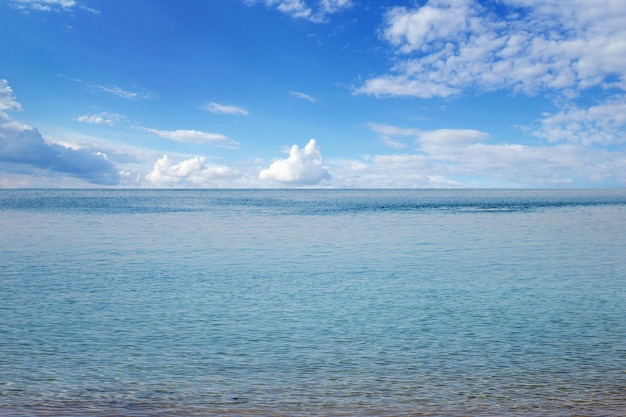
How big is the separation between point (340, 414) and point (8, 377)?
9048mm

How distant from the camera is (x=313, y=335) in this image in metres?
18.2

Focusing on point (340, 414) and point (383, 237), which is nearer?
point (340, 414)

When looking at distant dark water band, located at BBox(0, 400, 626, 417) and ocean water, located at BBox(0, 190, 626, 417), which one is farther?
ocean water, located at BBox(0, 190, 626, 417)

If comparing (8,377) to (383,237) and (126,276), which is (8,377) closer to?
(126,276)

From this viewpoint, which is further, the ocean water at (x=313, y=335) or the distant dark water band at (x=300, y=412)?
the ocean water at (x=313, y=335)

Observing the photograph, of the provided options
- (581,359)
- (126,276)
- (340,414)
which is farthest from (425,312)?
(126,276)

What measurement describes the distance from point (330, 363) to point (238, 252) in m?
28.3

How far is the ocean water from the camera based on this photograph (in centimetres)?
1239

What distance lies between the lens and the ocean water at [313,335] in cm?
1239

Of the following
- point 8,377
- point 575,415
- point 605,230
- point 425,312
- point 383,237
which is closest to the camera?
point 575,415

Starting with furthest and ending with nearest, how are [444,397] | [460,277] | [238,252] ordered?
[238,252] < [460,277] < [444,397]

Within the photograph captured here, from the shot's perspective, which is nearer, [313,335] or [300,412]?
[300,412]

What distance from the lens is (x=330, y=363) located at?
15.2 m

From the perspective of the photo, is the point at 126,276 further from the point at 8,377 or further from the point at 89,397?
the point at 89,397
